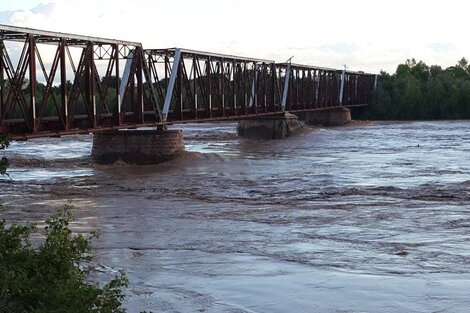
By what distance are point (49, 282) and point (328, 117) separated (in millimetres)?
95611

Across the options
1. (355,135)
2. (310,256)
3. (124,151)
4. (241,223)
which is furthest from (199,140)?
(310,256)

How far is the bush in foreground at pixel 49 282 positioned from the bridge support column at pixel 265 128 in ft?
202

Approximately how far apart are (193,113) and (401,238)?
33.4 m

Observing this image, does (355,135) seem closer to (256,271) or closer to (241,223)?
(241,223)

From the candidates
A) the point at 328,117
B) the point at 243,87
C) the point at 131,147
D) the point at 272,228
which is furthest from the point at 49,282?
the point at 328,117

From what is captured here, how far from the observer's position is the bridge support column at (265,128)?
244 ft

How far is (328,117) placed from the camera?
106 metres

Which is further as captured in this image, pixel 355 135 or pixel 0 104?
pixel 355 135

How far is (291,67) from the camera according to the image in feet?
285

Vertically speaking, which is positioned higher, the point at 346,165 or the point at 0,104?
the point at 0,104

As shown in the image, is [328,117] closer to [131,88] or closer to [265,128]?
[265,128]

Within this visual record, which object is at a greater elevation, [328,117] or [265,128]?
[328,117]

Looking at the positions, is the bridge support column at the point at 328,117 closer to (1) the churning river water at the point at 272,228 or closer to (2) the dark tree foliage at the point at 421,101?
(2) the dark tree foliage at the point at 421,101

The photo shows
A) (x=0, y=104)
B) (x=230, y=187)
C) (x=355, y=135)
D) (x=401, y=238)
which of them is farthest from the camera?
(x=355, y=135)
